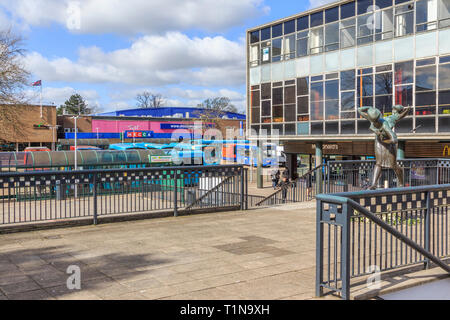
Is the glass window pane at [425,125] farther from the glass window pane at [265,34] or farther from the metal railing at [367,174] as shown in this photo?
the glass window pane at [265,34]

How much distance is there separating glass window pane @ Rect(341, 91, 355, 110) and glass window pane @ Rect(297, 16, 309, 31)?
18.6ft

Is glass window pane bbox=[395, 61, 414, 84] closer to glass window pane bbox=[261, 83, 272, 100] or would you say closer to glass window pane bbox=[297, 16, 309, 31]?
glass window pane bbox=[297, 16, 309, 31]

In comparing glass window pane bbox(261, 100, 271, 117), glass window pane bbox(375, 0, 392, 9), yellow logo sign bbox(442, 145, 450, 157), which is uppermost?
glass window pane bbox(375, 0, 392, 9)

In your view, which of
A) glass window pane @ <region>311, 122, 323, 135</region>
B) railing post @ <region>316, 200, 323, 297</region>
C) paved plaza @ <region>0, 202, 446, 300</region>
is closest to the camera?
railing post @ <region>316, 200, 323, 297</region>

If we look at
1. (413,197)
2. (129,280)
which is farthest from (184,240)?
(413,197)

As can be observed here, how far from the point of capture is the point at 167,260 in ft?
22.5

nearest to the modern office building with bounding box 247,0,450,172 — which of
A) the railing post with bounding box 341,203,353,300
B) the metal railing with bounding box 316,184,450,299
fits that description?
the metal railing with bounding box 316,184,450,299

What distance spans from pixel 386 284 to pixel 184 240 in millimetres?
3984

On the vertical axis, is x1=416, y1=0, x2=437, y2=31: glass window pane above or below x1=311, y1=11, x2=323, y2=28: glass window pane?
below

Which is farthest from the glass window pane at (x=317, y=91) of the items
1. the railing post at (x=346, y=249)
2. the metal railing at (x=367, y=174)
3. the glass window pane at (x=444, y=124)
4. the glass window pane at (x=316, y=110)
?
the railing post at (x=346, y=249)

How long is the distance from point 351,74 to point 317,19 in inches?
183

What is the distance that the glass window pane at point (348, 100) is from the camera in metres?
25.7

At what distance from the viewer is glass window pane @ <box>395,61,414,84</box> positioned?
74.2 ft

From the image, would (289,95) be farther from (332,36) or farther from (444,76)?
(444,76)
